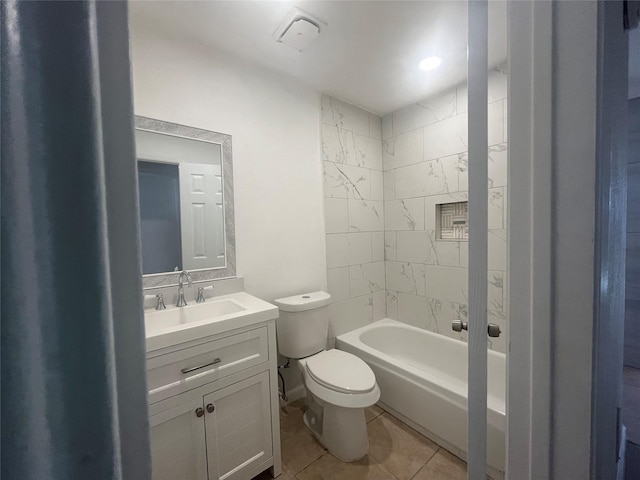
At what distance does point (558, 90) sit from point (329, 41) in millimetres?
1441

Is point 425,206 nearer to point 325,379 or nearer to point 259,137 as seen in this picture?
point 259,137

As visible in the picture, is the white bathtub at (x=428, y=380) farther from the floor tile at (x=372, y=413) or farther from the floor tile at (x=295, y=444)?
the floor tile at (x=295, y=444)

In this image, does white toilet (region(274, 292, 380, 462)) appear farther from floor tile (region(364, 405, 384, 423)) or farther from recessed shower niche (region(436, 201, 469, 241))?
recessed shower niche (region(436, 201, 469, 241))

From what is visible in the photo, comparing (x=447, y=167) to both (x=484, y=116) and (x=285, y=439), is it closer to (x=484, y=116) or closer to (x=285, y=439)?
(x=484, y=116)

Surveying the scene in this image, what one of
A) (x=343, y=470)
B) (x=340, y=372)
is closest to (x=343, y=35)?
(x=340, y=372)

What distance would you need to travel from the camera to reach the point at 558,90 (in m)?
0.48

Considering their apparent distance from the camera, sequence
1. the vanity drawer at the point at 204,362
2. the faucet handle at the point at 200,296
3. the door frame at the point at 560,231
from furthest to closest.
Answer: the faucet handle at the point at 200,296
the vanity drawer at the point at 204,362
the door frame at the point at 560,231

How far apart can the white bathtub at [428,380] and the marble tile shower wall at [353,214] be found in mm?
214

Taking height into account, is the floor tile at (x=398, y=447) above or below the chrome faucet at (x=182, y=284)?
below

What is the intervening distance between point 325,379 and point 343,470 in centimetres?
48

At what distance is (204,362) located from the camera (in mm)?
1144

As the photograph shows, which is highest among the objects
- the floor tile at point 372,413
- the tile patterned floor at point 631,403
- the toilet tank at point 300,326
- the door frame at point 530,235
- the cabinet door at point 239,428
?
the door frame at point 530,235

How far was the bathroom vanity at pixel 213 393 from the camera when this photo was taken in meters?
1.05

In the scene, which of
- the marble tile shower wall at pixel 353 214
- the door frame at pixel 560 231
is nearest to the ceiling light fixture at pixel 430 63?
the marble tile shower wall at pixel 353 214
